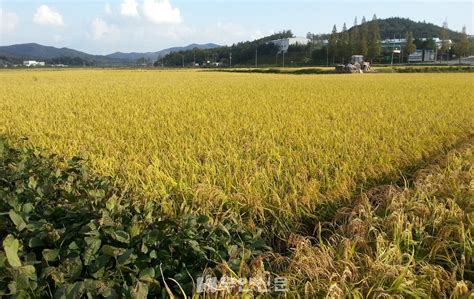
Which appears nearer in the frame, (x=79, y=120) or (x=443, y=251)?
(x=443, y=251)

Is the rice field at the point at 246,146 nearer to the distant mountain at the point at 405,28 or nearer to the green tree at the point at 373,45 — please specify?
the green tree at the point at 373,45

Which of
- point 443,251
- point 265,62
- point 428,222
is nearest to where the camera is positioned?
point 443,251

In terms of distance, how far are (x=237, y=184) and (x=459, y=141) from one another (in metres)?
3.78

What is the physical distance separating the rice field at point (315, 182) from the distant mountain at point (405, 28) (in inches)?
5205

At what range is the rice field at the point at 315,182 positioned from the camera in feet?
6.05

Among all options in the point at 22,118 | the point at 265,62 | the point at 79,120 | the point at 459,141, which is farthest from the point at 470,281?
the point at 265,62

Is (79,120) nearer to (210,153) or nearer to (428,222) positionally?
(210,153)

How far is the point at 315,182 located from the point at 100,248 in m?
1.75

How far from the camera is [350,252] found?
1927mm

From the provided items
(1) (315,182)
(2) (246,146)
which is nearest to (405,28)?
(2) (246,146)

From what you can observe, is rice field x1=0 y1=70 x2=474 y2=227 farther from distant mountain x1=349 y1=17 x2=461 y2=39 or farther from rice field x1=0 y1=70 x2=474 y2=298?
distant mountain x1=349 y1=17 x2=461 y2=39

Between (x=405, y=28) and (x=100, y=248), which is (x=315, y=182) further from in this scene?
(x=405, y=28)

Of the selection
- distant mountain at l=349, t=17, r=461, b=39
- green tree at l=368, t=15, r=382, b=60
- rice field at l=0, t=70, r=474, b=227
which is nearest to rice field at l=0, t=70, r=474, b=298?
rice field at l=0, t=70, r=474, b=227

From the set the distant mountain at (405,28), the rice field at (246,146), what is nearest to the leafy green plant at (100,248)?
the rice field at (246,146)
